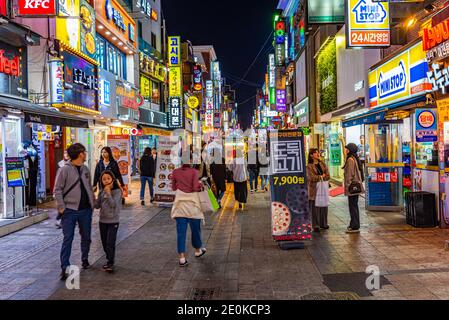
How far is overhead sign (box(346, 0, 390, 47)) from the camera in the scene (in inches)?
517

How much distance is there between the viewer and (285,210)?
8.74 meters

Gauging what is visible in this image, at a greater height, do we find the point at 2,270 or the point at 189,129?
the point at 189,129

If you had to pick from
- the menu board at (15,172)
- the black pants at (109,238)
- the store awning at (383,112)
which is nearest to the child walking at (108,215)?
the black pants at (109,238)

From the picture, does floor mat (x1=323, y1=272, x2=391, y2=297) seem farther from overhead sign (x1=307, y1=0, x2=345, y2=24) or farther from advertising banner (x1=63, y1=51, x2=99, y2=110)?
advertising banner (x1=63, y1=51, x2=99, y2=110)

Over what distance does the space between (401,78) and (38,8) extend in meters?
10.3

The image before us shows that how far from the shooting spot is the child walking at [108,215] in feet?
24.0

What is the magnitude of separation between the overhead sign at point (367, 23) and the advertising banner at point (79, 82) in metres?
9.78

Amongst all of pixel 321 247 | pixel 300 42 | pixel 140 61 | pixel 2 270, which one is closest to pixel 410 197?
pixel 321 247

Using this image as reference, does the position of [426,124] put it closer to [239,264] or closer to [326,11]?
[239,264]

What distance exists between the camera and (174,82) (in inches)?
1519

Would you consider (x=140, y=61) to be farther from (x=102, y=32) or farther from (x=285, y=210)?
(x=285, y=210)

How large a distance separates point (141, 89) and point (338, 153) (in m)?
14.9

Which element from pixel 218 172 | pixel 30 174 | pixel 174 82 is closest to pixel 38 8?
pixel 30 174

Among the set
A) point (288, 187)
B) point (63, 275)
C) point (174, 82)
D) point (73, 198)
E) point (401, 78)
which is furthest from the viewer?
point (174, 82)
